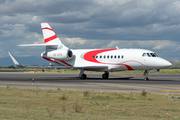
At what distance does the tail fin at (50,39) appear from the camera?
147ft

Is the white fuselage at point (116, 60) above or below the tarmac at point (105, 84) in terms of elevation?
above

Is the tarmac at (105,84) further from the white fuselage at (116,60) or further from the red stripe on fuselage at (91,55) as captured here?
the red stripe on fuselage at (91,55)

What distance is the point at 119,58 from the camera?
3847cm

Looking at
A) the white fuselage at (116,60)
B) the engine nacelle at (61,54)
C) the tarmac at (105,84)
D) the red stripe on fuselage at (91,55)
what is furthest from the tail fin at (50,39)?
the tarmac at (105,84)

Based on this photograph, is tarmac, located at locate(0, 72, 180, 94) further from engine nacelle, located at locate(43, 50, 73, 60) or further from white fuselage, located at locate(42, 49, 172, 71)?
engine nacelle, located at locate(43, 50, 73, 60)

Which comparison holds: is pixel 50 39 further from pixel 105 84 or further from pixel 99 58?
pixel 105 84

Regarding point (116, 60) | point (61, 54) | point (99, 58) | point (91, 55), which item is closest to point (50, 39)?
point (61, 54)

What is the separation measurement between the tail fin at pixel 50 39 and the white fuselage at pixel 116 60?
2261 mm

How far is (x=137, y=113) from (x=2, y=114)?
591cm

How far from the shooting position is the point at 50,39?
1779 inches

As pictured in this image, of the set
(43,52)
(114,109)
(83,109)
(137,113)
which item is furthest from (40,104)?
(43,52)

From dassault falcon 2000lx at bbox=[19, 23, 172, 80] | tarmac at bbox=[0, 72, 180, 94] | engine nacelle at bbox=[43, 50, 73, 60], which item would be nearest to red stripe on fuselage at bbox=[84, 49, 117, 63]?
dassault falcon 2000lx at bbox=[19, 23, 172, 80]

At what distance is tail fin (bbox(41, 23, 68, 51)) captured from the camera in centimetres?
4478

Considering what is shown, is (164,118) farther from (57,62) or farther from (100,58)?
(57,62)
